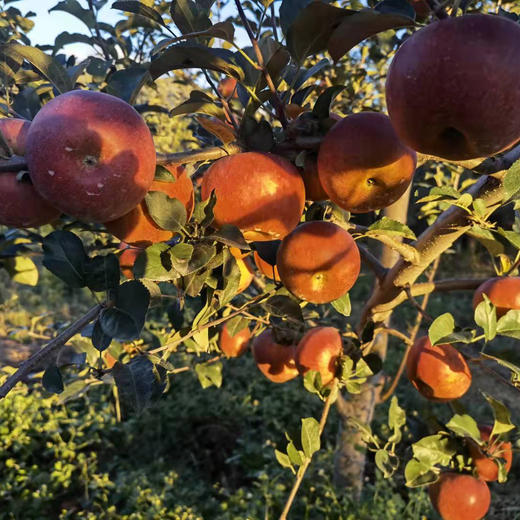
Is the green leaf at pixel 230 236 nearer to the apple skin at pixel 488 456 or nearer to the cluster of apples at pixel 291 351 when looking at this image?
the cluster of apples at pixel 291 351

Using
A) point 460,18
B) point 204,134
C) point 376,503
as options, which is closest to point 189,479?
point 376,503

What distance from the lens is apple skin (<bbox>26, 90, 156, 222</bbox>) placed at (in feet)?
1.35

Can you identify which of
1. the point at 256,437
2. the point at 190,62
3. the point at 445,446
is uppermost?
the point at 190,62

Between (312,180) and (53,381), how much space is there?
19.8 inches

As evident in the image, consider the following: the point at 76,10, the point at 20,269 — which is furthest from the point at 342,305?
the point at 76,10

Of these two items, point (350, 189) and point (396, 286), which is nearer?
point (350, 189)

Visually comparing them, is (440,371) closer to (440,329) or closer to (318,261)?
(440,329)

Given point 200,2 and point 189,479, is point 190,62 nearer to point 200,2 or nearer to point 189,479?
point 200,2

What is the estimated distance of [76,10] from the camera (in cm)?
108

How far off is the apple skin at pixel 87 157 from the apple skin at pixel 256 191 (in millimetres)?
108

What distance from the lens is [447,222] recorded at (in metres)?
0.85

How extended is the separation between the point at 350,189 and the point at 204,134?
0.47m

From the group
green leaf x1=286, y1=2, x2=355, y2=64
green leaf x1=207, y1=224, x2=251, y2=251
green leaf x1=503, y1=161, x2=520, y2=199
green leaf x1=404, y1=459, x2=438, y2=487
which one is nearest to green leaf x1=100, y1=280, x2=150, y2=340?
green leaf x1=207, y1=224, x2=251, y2=251

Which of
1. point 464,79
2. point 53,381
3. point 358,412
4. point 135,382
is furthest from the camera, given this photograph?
point 358,412
